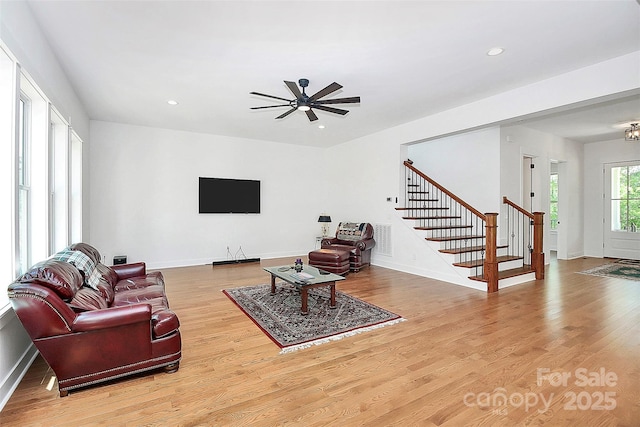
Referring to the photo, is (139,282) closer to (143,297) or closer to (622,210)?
(143,297)

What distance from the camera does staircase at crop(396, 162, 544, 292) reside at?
16.9 ft

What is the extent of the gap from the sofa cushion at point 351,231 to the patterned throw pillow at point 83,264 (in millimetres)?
4751

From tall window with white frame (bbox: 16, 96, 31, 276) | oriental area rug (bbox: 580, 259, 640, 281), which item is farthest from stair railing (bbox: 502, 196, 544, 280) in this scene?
tall window with white frame (bbox: 16, 96, 31, 276)

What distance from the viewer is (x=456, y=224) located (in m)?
Result: 6.98

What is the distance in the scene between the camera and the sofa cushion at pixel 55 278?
219cm

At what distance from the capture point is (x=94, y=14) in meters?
2.72

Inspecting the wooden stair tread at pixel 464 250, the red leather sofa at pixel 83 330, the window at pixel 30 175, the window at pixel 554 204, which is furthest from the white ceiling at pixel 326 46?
the window at pixel 554 204

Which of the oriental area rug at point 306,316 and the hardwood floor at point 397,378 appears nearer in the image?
the hardwood floor at point 397,378

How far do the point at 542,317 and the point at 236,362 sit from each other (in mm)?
3622

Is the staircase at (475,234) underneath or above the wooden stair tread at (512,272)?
above

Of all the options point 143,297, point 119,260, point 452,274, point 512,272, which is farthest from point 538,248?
point 119,260

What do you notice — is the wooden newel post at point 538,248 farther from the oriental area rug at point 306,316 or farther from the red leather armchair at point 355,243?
the oriental area rug at point 306,316

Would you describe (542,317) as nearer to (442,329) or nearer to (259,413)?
(442,329)

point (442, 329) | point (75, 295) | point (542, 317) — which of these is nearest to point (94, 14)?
point (75, 295)
